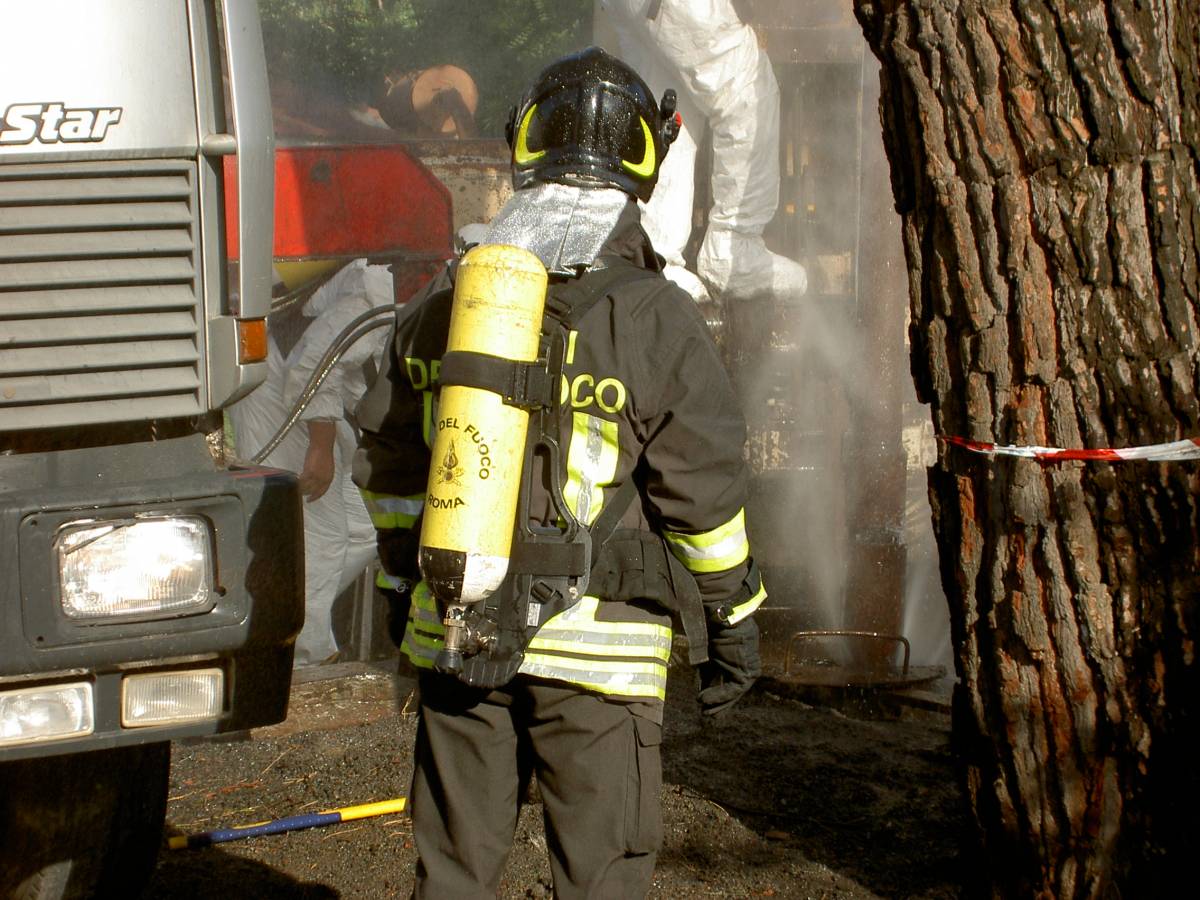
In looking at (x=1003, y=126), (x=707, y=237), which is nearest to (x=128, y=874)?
(x=1003, y=126)

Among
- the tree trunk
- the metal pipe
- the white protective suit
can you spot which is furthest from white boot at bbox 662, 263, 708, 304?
the tree trunk

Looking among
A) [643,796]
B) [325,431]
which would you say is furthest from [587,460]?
[325,431]

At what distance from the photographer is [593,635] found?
8.39ft

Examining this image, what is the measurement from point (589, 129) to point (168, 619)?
4.35ft

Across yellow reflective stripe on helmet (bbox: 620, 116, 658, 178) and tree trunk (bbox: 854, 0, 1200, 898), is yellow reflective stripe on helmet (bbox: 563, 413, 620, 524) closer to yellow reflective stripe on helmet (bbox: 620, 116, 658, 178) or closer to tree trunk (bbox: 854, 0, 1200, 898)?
yellow reflective stripe on helmet (bbox: 620, 116, 658, 178)

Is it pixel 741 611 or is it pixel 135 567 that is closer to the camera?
pixel 135 567

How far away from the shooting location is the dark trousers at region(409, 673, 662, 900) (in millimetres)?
2539

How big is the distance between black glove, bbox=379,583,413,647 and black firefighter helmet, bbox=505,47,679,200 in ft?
3.09

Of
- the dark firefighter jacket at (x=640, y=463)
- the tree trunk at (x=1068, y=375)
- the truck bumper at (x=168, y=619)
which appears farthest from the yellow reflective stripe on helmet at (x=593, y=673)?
the tree trunk at (x=1068, y=375)

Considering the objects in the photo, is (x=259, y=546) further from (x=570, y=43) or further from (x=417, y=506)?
(x=570, y=43)

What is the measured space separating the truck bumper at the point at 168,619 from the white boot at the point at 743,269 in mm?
4276

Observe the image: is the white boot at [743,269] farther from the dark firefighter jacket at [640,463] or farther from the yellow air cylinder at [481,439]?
the yellow air cylinder at [481,439]

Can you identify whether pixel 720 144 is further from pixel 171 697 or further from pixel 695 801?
pixel 171 697

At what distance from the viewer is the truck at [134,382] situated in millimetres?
2389
